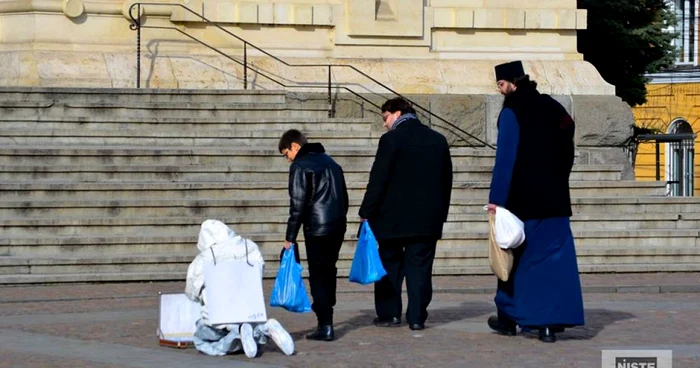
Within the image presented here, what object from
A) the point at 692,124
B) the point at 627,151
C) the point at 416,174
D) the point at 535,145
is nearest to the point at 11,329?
the point at 416,174

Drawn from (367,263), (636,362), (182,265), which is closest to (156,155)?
(182,265)

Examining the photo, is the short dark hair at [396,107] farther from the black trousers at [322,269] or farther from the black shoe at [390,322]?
the black shoe at [390,322]

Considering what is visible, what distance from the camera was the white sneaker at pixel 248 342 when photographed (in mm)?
10461

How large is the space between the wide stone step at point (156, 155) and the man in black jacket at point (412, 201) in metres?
6.18

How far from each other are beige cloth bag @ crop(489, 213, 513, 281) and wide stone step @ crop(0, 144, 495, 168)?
7.14 m

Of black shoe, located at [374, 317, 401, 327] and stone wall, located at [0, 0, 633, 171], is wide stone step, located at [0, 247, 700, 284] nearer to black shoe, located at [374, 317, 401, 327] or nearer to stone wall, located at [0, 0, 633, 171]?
black shoe, located at [374, 317, 401, 327]

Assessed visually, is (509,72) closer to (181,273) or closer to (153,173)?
(181,273)

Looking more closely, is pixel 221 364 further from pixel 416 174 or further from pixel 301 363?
pixel 416 174

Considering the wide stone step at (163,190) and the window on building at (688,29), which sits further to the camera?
the window on building at (688,29)

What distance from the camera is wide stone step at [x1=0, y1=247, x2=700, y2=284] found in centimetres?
1542

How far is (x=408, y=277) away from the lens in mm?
11922

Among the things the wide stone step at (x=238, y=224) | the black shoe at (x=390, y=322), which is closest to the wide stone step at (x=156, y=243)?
the wide stone step at (x=238, y=224)

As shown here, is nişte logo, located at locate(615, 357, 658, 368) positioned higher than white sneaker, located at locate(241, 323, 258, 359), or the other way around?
white sneaker, located at locate(241, 323, 258, 359)

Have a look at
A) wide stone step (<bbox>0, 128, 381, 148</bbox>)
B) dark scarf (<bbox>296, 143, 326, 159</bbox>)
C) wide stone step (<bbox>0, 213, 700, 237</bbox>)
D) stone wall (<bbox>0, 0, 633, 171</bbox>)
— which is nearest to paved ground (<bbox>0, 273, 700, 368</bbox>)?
wide stone step (<bbox>0, 213, 700, 237</bbox>)
